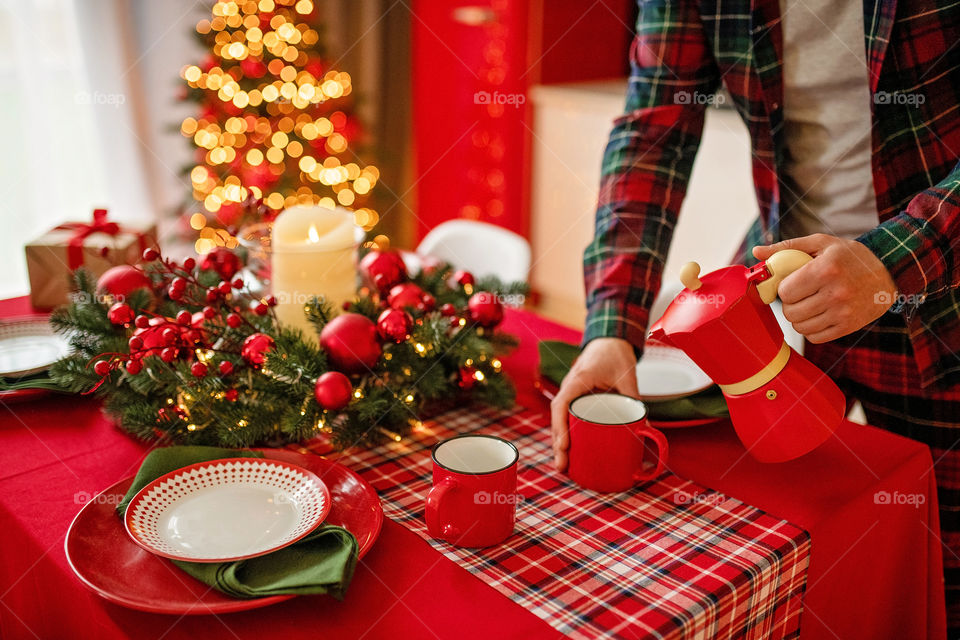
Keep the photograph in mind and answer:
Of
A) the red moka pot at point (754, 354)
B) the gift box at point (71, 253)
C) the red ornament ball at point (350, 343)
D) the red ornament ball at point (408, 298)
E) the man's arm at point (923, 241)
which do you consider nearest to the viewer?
the red moka pot at point (754, 354)

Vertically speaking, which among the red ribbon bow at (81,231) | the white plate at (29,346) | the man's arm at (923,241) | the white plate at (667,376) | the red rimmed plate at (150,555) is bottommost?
the red rimmed plate at (150,555)

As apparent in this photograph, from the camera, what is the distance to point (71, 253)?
143 centimetres

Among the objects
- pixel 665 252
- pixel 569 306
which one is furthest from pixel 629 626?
pixel 569 306

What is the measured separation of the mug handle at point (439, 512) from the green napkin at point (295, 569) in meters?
0.08

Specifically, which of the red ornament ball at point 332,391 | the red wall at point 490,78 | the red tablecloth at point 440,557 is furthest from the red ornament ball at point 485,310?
the red wall at point 490,78

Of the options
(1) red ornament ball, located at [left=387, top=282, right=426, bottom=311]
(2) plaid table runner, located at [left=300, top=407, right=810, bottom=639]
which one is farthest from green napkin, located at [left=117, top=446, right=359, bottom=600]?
(1) red ornament ball, located at [left=387, top=282, right=426, bottom=311]

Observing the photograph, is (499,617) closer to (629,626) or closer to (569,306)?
(629,626)

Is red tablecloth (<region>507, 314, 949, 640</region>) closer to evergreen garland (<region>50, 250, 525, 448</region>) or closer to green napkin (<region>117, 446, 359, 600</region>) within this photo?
evergreen garland (<region>50, 250, 525, 448</region>)

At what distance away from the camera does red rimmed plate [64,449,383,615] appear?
70 cm

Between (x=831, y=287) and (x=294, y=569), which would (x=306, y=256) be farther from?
(x=831, y=287)

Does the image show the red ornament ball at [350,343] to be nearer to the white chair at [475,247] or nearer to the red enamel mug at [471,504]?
the red enamel mug at [471,504]

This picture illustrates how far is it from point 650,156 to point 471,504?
27.4 inches

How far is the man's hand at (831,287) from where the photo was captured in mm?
838

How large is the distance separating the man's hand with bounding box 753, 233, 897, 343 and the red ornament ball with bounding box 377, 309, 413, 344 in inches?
17.7
